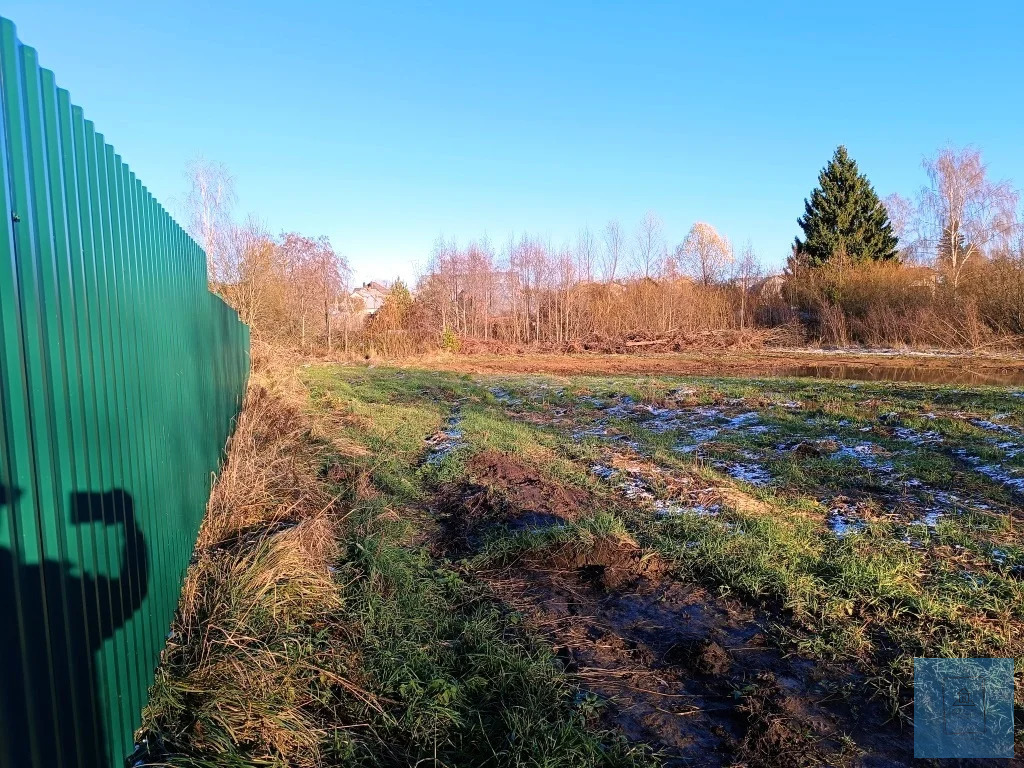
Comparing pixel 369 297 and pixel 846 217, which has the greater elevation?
pixel 846 217

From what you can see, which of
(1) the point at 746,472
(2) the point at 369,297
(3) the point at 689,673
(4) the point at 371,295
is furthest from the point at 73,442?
(4) the point at 371,295

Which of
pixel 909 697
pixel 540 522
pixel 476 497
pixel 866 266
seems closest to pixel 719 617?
pixel 909 697

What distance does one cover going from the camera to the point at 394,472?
680 centimetres

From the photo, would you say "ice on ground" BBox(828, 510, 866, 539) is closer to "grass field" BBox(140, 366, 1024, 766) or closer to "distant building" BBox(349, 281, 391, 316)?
"grass field" BBox(140, 366, 1024, 766)

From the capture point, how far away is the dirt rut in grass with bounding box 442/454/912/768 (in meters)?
2.62

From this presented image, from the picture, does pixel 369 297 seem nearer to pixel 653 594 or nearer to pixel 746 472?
pixel 746 472

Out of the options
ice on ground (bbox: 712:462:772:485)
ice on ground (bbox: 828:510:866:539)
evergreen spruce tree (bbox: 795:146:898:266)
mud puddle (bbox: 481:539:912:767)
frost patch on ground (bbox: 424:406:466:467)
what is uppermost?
evergreen spruce tree (bbox: 795:146:898:266)

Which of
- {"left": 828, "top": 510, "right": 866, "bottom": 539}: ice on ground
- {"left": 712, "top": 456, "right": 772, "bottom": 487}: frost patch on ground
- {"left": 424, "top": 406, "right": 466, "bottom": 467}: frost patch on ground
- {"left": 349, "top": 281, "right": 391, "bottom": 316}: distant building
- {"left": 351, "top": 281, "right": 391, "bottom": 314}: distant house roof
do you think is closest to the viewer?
{"left": 828, "top": 510, "right": 866, "bottom": 539}: ice on ground

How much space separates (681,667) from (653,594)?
0.83 m

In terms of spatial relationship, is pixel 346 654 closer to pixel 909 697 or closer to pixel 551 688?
pixel 551 688

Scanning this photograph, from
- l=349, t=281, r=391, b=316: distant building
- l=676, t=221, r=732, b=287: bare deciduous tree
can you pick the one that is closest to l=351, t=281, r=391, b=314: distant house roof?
l=349, t=281, r=391, b=316: distant building

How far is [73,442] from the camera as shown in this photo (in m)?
1.83

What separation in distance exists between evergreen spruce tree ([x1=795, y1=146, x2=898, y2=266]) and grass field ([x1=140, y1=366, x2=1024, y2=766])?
31.1 metres

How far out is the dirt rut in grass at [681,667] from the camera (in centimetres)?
262
